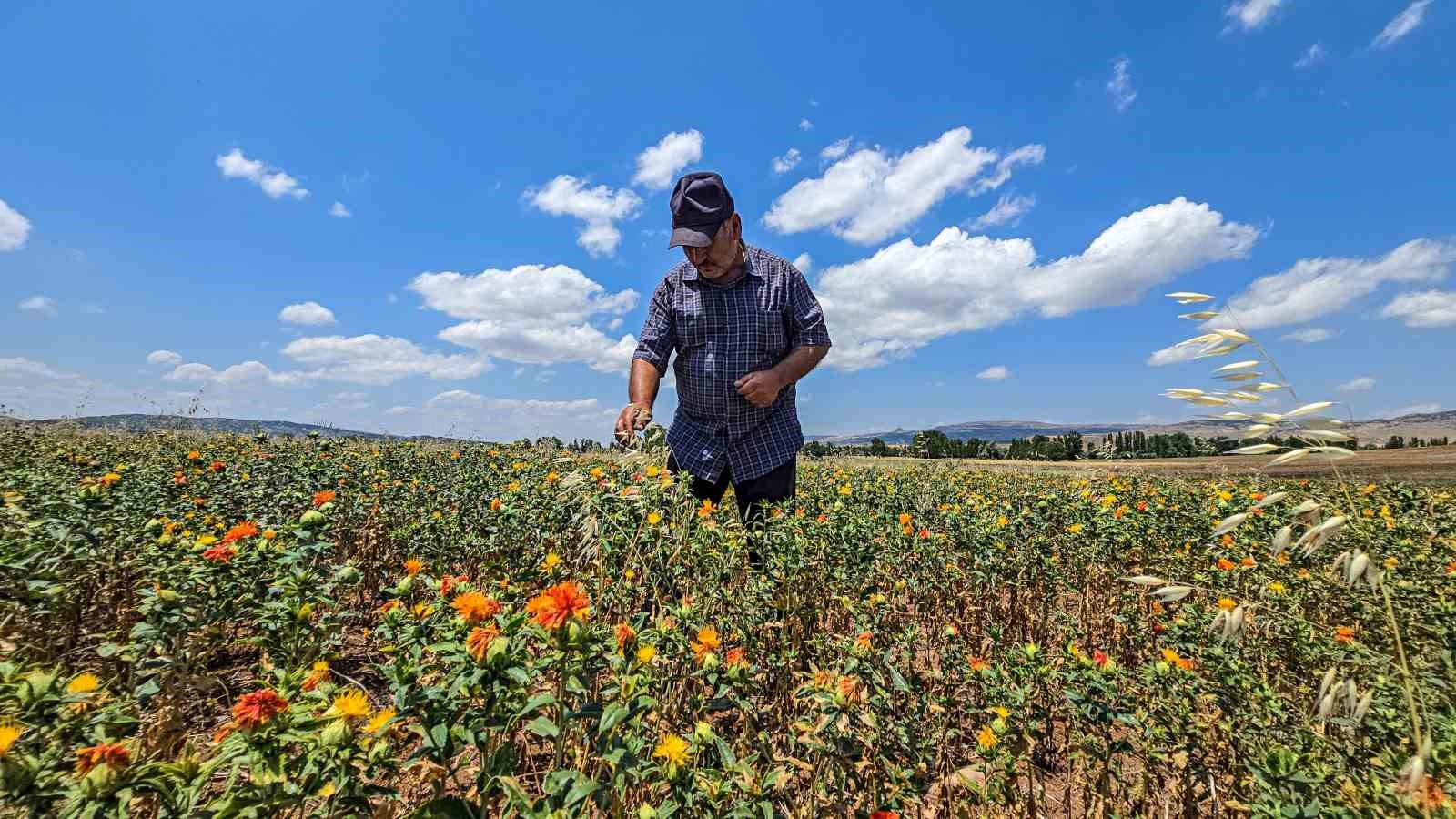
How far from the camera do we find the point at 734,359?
3389 millimetres

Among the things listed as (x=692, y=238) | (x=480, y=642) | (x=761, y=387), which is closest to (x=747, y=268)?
(x=692, y=238)

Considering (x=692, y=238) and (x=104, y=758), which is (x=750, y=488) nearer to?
(x=692, y=238)

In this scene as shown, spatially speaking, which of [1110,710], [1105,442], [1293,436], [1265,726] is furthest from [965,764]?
[1105,442]

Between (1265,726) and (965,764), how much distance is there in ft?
3.26

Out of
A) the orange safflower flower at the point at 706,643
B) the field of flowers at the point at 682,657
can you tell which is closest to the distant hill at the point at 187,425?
the field of flowers at the point at 682,657

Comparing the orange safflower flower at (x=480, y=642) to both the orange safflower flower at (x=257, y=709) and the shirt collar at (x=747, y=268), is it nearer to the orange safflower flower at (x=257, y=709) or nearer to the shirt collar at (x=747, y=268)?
the orange safflower flower at (x=257, y=709)

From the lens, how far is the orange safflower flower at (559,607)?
4.01 feet

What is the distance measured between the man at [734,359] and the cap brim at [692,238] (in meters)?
0.11

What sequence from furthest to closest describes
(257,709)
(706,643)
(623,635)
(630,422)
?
(630,422) → (706,643) → (623,635) → (257,709)

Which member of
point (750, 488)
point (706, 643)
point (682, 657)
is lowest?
point (682, 657)

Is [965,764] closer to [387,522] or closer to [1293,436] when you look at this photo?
[1293,436]

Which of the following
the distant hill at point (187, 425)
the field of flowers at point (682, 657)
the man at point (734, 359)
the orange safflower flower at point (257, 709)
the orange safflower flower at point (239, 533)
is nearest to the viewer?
the orange safflower flower at point (257, 709)

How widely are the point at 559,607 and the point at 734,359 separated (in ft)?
7.48

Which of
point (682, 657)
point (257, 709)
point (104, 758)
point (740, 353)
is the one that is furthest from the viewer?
point (740, 353)
